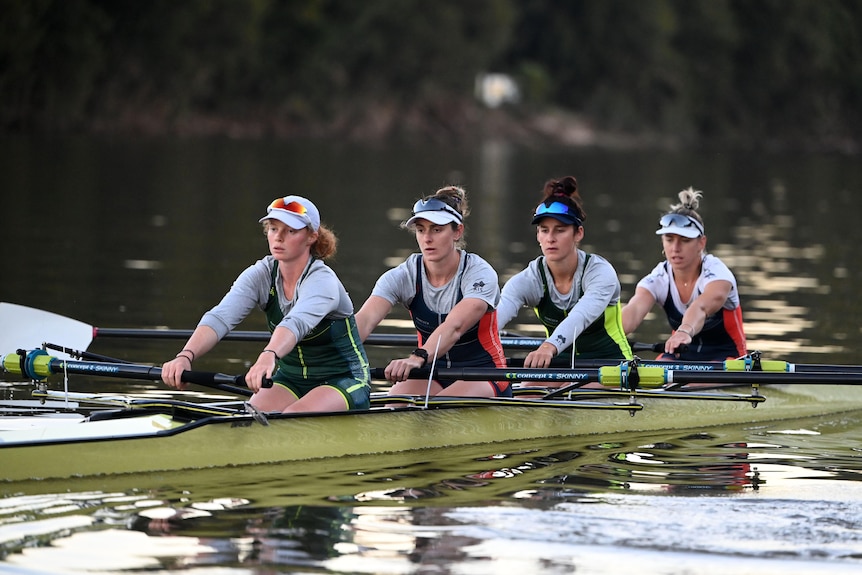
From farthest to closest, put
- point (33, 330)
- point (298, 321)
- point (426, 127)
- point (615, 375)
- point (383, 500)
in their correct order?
point (426, 127), point (33, 330), point (615, 375), point (298, 321), point (383, 500)

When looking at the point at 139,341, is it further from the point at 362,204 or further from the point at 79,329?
the point at 362,204

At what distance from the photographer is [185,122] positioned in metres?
65.1

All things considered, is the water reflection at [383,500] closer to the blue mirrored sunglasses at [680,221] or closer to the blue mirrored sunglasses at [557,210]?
the blue mirrored sunglasses at [557,210]

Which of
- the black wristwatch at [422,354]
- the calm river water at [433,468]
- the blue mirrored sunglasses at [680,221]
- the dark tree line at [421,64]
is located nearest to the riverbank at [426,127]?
the dark tree line at [421,64]

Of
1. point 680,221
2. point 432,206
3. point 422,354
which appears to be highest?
point 680,221

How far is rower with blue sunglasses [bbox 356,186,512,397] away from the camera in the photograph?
9023mm

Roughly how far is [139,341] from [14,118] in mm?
42713

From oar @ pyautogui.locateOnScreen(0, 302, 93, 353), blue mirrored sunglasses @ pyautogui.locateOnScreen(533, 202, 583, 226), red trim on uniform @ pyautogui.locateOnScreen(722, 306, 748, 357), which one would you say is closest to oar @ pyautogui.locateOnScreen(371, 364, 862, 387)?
blue mirrored sunglasses @ pyautogui.locateOnScreen(533, 202, 583, 226)

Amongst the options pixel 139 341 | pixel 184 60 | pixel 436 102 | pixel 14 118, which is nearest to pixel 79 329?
pixel 139 341

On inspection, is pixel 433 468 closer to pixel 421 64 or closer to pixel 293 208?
pixel 293 208

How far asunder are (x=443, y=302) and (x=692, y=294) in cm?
259

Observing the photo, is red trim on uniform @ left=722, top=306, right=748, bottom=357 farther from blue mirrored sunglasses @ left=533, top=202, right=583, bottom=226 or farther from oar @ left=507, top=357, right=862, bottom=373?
blue mirrored sunglasses @ left=533, top=202, right=583, bottom=226

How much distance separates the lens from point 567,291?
399 inches

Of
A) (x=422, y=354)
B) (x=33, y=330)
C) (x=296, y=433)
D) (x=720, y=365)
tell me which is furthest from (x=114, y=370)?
(x=720, y=365)
